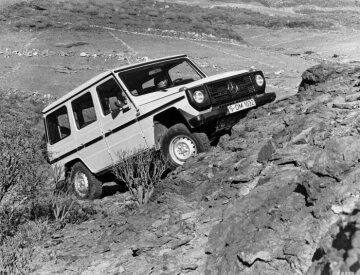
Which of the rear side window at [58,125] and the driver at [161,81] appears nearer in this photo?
the driver at [161,81]

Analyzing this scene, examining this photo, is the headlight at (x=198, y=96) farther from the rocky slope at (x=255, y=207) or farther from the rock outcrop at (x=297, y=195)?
the rock outcrop at (x=297, y=195)

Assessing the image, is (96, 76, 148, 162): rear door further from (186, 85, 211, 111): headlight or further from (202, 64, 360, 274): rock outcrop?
(202, 64, 360, 274): rock outcrop

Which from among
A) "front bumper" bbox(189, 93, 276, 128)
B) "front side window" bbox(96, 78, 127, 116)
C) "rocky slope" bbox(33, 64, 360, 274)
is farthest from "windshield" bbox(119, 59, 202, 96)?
"rocky slope" bbox(33, 64, 360, 274)

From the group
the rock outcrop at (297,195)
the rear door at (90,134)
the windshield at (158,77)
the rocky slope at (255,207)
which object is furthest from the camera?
the rear door at (90,134)

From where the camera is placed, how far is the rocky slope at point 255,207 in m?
4.59

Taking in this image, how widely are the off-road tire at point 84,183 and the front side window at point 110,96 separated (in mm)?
1437

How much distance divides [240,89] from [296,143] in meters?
2.51

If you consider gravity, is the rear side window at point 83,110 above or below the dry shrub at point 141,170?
above

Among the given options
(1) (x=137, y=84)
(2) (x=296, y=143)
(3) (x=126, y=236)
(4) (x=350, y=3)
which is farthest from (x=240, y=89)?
(4) (x=350, y=3)

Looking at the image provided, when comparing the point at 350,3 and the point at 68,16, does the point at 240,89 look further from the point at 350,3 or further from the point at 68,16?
the point at 350,3

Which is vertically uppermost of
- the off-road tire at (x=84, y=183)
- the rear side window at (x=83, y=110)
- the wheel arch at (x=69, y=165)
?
the rear side window at (x=83, y=110)

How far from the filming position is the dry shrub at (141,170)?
812 cm

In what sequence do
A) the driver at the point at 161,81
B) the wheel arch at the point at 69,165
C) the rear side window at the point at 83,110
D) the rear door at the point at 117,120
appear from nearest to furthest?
1. the rear door at the point at 117,120
2. the driver at the point at 161,81
3. the rear side window at the point at 83,110
4. the wheel arch at the point at 69,165

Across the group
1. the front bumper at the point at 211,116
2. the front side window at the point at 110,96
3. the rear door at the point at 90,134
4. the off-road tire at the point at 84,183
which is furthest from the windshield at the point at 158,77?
the off-road tire at the point at 84,183
